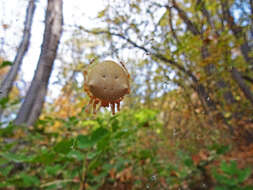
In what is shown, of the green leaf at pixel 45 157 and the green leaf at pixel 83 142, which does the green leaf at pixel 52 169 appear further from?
the green leaf at pixel 83 142

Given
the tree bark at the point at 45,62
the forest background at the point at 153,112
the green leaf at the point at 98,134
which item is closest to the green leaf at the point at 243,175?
the forest background at the point at 153,112

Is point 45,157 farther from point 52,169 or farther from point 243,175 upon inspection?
point 243,175

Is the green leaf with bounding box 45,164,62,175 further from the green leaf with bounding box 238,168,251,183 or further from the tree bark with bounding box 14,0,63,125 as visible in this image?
the green leaf with bounding box 238,168,251,183

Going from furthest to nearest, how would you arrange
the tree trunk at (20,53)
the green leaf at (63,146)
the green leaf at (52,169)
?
the tree trunk at (20,53)
the green leaf at (52,169)
the green leaf at (63,146)

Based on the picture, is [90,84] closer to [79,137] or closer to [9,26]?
[79,137]

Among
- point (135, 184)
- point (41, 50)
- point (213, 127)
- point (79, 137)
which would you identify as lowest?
point (135, 184)

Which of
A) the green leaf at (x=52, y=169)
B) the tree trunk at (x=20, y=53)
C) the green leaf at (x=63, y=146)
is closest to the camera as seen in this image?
the green leaf at (x=63, y=146)

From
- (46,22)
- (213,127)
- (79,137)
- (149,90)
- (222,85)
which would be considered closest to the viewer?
(79,137)

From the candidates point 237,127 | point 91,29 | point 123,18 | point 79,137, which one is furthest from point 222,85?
point 79,137
